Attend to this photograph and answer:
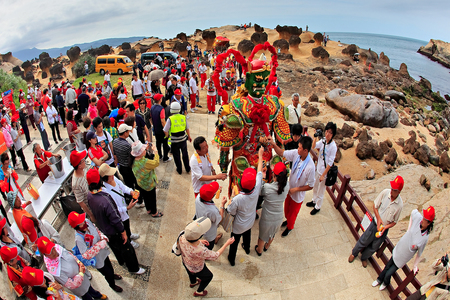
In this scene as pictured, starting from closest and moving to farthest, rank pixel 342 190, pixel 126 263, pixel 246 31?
pixel 126 263 < pixel 342 190 < pixel 246 31

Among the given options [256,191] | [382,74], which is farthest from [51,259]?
[382,74]

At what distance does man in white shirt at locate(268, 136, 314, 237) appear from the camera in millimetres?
4453

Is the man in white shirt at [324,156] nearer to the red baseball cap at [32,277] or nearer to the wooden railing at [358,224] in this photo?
the wooden railing at [358,224]

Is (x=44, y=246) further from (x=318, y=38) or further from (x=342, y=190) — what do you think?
(x=318, y=38)

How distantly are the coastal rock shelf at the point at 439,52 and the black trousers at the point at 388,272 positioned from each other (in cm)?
6837

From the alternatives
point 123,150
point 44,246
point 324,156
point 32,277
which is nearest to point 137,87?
point 123,150

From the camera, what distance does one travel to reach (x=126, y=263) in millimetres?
4191

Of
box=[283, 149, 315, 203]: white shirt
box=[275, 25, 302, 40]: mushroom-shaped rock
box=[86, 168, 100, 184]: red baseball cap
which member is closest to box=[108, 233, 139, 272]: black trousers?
box=[86, 168, 100, 184]: red baseball cap

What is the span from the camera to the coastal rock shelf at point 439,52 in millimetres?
56062

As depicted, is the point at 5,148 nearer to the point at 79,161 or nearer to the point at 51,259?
the point at 79,161

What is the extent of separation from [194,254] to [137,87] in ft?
30.1

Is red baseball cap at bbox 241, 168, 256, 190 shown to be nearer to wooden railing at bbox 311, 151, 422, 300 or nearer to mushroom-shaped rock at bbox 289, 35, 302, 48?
wooden railing at bbox 311, 151, 422, 300

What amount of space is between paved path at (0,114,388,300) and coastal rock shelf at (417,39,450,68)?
223 ft

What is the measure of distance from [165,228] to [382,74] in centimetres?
3226
